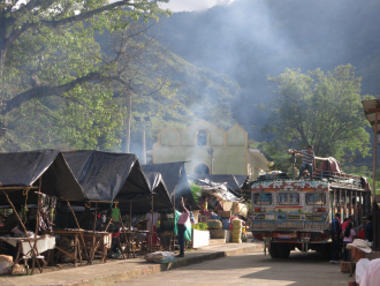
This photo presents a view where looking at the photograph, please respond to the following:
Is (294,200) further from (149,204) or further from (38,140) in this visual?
(38,140)

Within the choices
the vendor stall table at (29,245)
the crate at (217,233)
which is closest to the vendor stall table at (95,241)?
the vendor stall table at (29,245)

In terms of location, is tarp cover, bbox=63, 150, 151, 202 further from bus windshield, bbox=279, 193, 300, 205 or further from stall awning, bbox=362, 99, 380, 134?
stall awning, bbox=362, 99, 380, 134

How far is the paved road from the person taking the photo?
37.1 feet

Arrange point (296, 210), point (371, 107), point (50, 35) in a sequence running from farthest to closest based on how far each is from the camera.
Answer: point (50, 35) → point (296, 210) → point (371, 107)

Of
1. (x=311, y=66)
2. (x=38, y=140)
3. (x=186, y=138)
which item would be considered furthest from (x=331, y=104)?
(x=311, y=66)

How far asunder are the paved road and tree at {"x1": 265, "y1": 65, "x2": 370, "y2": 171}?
42.0 meters

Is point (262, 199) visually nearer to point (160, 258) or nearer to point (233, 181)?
point (160, 258)

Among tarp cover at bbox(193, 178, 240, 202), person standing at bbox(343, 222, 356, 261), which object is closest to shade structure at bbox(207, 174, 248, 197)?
tarp cover at bbox(193, 178, 240, 202)

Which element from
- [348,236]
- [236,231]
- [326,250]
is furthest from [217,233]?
[348,236]

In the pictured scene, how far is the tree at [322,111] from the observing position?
186 ft

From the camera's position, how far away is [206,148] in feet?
202

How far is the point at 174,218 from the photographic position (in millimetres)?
18219

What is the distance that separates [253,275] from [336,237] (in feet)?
16.0

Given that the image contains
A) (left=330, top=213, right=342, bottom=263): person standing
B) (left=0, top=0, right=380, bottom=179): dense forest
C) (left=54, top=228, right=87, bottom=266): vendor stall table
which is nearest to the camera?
(left=54, top=228, right=87, bottom=266): vendor stall table
